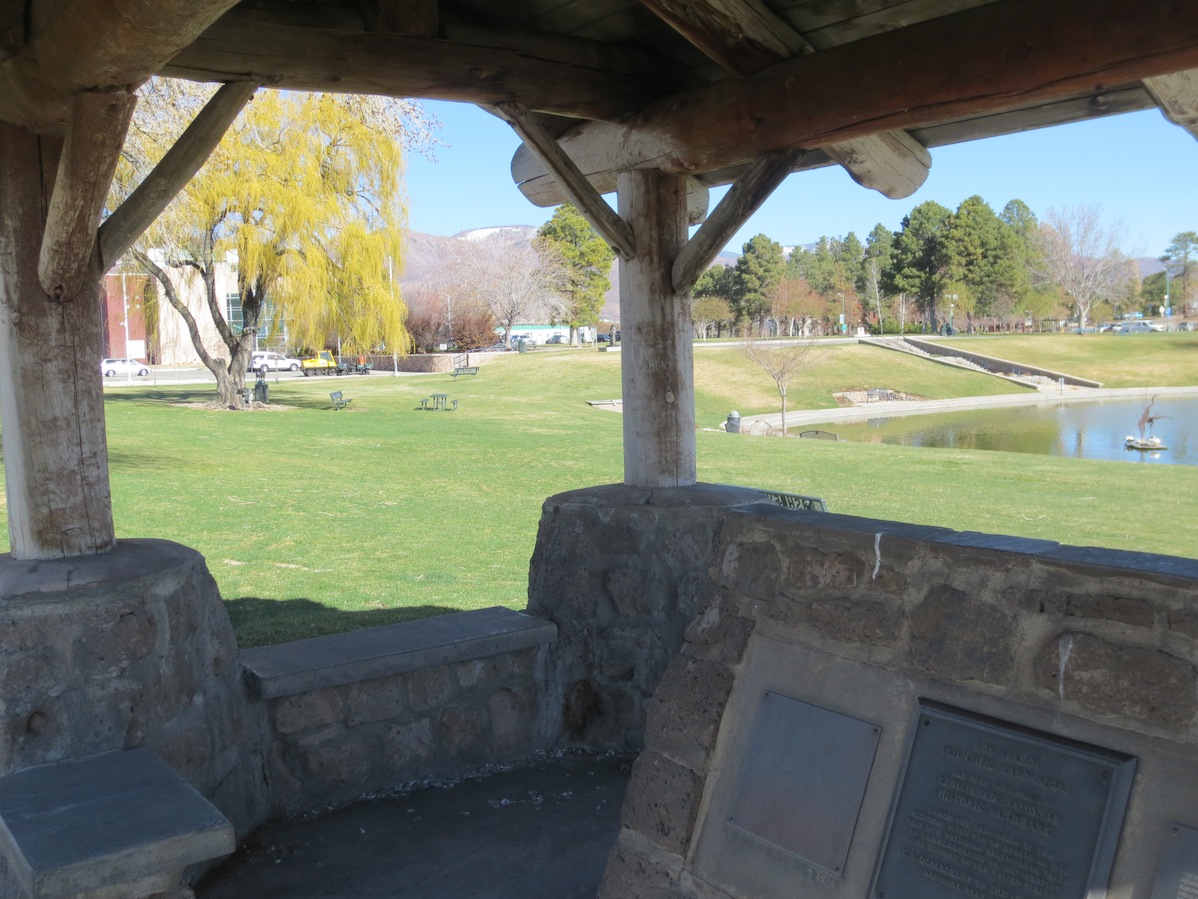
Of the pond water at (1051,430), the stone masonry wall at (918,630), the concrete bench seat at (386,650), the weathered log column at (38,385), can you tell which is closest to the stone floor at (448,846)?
the concrete bench seat at (386,650)

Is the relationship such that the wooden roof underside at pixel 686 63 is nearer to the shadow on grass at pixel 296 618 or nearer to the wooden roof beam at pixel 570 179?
the wooden roof beam at pixel 570 179

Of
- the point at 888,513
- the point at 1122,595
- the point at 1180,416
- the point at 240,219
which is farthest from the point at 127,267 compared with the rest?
the point at 1180,416

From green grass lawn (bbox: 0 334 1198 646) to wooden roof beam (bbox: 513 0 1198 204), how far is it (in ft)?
10.8

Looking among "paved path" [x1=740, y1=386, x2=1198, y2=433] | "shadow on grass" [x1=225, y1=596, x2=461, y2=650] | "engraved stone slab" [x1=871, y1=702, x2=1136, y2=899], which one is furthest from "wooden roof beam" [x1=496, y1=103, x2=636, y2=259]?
"paved path" [x1=740, y1=386, x2=1198, y2=433]

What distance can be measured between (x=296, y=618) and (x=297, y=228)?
16335mm

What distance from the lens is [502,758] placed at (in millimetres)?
4535

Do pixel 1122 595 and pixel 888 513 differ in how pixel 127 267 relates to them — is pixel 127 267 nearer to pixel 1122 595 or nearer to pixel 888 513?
pixel 888 513

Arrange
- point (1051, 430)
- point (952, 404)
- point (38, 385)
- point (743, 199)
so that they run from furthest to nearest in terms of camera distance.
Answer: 1. point (952, 404)
2. point (1051, 430)
3. point (743, 199)
4. point (38, 385)

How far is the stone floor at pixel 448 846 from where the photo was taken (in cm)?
349

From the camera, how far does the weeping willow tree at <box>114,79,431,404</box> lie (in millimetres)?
19266

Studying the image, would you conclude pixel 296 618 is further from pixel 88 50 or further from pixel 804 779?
pixel 804 779

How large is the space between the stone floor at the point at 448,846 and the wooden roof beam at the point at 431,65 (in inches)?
109

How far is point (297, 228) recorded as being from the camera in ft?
69.3

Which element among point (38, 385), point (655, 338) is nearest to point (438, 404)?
point (655, 338)
